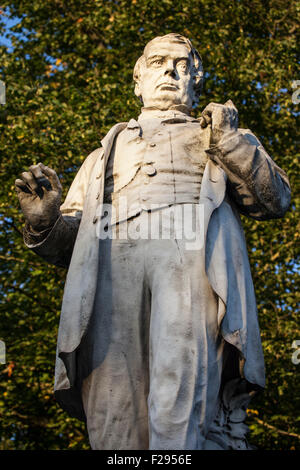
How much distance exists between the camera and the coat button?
5.40 metres

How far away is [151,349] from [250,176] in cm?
122

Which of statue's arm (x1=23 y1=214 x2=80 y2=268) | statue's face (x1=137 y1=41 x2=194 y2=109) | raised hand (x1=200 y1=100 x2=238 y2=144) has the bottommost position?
statue's arm (x1=23 y1=214 x2=80 y2=268)

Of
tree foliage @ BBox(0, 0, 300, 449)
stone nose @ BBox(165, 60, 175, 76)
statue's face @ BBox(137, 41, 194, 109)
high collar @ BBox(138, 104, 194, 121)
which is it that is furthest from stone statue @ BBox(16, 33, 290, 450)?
tree foliage @ BBox(0, 0, 300, 449)

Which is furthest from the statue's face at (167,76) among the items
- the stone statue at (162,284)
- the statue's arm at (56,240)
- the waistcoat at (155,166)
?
the statue's arm at (56,240)

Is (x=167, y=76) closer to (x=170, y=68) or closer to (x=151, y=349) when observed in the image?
(x=170, y=68)

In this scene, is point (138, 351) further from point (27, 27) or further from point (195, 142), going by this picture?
point (27, 27)

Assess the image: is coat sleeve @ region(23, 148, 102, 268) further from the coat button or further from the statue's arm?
the coat button

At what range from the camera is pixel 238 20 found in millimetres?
16453

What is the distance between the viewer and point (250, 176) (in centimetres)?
536

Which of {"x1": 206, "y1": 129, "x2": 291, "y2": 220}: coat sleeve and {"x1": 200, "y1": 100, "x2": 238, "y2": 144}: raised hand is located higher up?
{"x1": 200, "y1": 100, "x2": 238, "y2": 144}: raised hand

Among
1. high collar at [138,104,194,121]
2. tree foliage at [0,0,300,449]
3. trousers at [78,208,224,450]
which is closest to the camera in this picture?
trousers at [78,208,224,450]

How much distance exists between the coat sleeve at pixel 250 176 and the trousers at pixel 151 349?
0.50 metres

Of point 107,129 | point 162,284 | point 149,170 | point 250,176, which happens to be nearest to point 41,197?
point 149,170

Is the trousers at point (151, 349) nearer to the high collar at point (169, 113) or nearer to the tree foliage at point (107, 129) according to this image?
the high collar at point (169, 113)
